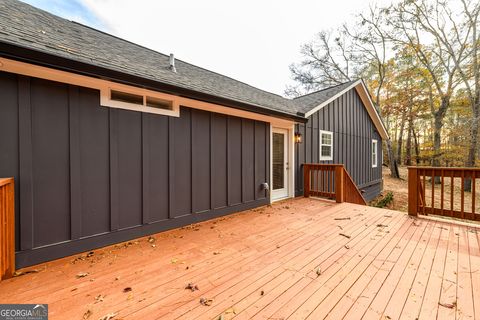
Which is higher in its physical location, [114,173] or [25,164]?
[25,164]

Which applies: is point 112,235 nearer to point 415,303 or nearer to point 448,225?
point 415,303

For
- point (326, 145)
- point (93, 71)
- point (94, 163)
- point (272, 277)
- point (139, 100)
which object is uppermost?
point (93, 71)

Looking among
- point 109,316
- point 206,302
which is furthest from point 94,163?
point 206,302

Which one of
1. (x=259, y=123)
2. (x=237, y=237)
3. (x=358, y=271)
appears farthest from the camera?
(x=259, y=123)

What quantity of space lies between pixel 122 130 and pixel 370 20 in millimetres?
16066

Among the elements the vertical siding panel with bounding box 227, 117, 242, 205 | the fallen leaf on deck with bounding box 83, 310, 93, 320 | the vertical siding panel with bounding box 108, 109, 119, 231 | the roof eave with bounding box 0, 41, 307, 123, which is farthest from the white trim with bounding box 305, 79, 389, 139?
the fallen leaf on deck with bounding box 83, 310, 93, 320

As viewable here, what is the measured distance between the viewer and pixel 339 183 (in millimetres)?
5379

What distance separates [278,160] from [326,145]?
2930mm

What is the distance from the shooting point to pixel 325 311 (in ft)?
5.36

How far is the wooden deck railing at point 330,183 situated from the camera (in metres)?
5.40

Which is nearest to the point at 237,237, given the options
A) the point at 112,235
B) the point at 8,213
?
the point at 112,235

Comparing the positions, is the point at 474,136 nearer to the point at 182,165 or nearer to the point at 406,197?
the point at 406,197

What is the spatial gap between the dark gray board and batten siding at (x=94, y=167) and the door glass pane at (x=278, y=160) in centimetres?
195

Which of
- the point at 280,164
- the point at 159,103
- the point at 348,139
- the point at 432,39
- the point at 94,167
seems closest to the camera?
the point at 94,167
